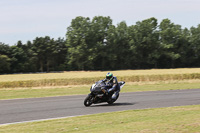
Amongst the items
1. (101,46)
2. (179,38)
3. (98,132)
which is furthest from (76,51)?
(98,132)

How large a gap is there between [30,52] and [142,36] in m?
31.6

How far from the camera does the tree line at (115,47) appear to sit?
271 feet

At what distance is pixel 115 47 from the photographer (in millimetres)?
87250

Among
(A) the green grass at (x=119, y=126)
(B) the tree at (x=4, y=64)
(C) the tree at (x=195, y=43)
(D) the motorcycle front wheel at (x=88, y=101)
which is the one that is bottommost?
(A) the green grass at (x=119, y=126)

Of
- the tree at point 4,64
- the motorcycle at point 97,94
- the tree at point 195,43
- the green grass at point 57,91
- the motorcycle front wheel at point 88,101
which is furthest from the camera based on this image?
the tree at point 195,43

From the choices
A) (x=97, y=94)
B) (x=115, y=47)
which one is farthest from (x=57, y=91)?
(x=115, y=47)

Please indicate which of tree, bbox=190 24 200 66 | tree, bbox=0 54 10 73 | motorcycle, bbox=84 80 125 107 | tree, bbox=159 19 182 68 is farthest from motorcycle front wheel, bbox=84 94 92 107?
tree, bbox=190 24 200 66

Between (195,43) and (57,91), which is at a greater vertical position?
(195,43)

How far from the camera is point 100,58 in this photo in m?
86.9

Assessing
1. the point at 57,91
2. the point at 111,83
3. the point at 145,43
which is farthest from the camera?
the point at 145,43

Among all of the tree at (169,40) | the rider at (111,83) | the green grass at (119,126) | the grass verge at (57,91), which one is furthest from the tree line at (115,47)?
the green grass at (119,126)

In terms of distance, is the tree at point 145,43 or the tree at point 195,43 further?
the tree at point 195,43

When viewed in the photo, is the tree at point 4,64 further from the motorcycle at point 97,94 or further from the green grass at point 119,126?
the green grass at point 119,126

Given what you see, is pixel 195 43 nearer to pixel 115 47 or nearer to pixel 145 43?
pixel 145 43
